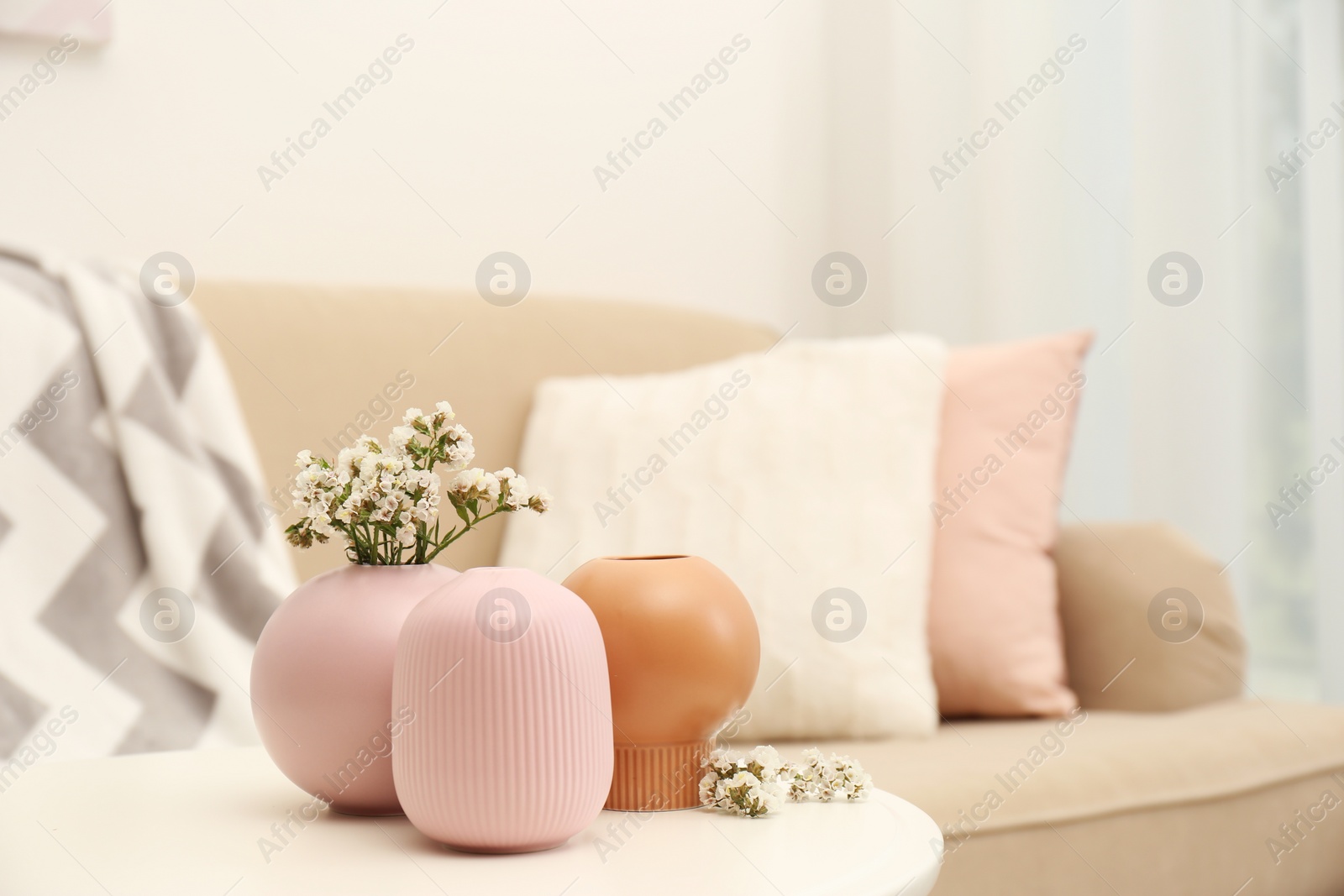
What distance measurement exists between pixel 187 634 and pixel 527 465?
1.53 feet

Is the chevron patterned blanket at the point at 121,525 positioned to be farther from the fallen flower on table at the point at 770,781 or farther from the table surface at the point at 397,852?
the fallen flower on table at the point at 770,781

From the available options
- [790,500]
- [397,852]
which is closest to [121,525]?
[790,500]

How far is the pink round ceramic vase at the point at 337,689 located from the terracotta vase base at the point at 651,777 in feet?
0.42

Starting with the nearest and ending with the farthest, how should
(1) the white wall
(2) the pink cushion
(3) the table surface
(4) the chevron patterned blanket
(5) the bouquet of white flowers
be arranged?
(3) the table surface, (5) the bouquet of white flowers, (4) the chevron patterned blanket, (2) the pink cushion, (1) the white wall

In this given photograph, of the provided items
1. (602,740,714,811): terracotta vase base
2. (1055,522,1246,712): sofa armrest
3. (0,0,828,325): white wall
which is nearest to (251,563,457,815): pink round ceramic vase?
(602,740,714,811): terracotta vase base

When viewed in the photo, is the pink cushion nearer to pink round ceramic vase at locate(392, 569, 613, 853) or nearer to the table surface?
the table surface

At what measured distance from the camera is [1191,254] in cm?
184

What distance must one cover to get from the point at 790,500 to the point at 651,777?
0.71 m

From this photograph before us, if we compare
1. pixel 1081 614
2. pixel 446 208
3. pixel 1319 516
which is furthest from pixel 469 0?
pixel 1319 516

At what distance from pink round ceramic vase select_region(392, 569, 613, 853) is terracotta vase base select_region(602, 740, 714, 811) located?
8 centimetres

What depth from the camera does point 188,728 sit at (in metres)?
1.22

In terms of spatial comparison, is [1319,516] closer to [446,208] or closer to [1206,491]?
[1206,491]

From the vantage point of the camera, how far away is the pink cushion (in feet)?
4.37

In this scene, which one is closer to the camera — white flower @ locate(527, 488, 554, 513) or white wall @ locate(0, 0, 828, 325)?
white flower @ locate(527, 488, 554, 513)
